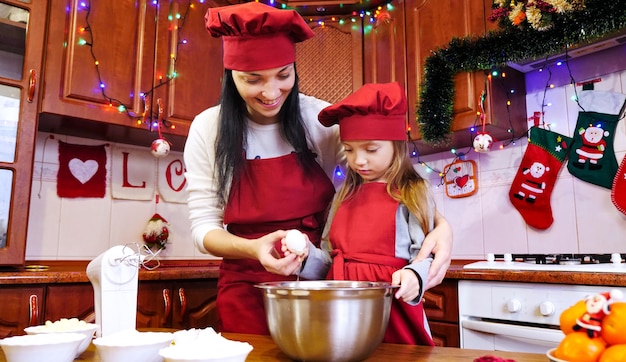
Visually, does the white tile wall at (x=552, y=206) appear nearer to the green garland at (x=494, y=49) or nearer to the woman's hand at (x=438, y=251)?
the green garland at (x=494, y=49)

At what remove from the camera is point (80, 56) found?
1.99 metres

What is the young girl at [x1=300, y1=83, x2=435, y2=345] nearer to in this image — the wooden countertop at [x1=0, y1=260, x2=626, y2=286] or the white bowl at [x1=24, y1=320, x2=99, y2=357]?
the white bowl at [x1=24, y1=320, x2=99, y2=357]

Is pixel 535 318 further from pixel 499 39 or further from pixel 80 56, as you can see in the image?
pixel 80 56

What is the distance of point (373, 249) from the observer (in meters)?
1.06

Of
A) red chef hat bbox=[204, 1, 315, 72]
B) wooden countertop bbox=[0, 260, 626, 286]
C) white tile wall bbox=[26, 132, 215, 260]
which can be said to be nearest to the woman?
red chef hat bbox=[204, 1, 315, 72]

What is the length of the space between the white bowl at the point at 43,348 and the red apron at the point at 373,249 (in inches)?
21.5

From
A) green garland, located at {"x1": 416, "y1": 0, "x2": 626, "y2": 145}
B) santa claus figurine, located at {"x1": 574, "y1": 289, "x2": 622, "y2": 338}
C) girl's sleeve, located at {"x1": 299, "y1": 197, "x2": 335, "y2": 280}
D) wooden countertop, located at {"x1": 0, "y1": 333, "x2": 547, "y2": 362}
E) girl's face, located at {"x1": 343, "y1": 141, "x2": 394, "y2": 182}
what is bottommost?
wooden countertop, located at {"x1": 0, "y1": 333, "x2": 547, "y2": 362}

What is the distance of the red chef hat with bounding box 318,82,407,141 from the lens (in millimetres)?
1071

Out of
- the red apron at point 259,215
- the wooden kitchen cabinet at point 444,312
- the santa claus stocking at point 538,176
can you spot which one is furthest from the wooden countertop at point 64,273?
the santa claus stocking at point 538,176

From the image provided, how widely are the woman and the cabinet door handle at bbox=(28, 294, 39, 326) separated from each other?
0.75 meters

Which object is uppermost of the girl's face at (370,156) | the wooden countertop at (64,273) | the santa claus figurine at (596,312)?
the girl's face at (370,156)

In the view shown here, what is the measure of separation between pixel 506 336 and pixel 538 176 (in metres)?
0.80

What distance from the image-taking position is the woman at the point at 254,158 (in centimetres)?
104

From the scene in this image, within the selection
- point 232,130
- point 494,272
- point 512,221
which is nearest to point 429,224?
point 232,130
